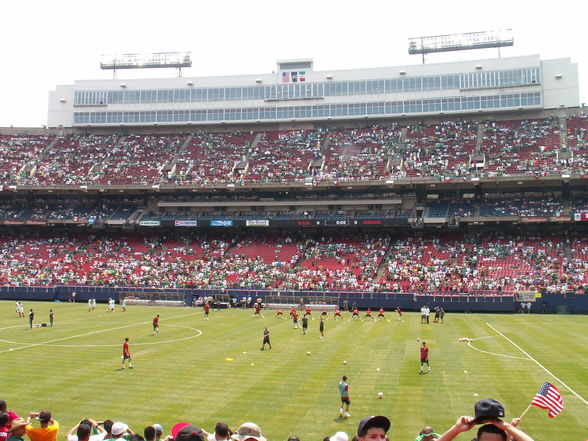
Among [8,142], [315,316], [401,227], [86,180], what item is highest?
[8,142]

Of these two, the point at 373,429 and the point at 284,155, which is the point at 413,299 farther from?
the point at 373,429

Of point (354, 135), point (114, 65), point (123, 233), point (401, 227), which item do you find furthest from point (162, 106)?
point (401, 227)

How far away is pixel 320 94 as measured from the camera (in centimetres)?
7831

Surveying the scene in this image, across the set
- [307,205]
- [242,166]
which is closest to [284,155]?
[242,166]

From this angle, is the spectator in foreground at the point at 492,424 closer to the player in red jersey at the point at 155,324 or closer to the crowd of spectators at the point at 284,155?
the player in red jersey at the point at 155,324

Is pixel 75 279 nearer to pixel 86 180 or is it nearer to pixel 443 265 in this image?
pixel 86 180

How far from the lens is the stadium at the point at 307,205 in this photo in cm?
4544

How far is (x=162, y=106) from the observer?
3241 inches

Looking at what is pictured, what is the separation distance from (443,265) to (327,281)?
13118mm

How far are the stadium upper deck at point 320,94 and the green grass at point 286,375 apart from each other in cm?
4344

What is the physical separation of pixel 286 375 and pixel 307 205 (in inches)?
1927

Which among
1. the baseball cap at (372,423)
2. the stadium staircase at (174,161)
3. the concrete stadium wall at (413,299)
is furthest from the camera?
the stadium staircase at (174,161)

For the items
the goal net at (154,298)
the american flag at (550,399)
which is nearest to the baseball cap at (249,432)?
the american flag at (550,399)

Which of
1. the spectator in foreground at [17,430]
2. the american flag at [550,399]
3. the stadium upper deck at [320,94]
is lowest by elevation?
the spectator in foreground at [17,430]
